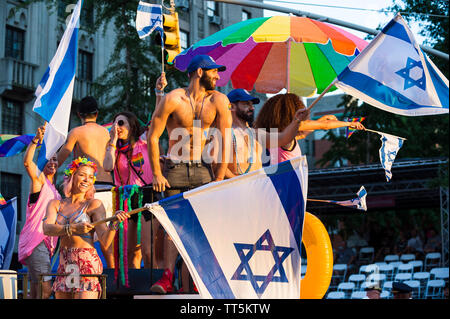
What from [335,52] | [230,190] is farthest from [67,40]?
[335,52]

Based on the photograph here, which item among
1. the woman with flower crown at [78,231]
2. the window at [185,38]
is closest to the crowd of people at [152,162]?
the woman with flower crown at [78,231]

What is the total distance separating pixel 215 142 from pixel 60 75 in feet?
5.94

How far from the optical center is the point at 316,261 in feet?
23.7

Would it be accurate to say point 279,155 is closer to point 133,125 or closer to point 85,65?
point 133,125

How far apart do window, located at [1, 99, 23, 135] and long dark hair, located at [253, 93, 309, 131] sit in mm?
21380

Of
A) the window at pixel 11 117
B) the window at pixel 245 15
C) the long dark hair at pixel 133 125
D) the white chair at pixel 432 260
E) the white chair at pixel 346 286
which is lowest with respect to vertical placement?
the white chair at pixel 346 286

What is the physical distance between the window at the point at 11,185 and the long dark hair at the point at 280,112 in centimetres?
2054

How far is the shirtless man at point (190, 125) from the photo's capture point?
6797mm

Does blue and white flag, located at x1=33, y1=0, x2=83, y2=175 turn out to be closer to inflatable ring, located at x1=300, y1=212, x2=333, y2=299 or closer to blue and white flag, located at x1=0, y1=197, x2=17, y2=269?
blue and white flag, located at x1=0, y1=197, x2=17, y2=269

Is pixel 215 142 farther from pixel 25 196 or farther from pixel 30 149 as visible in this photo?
pixel 25 196

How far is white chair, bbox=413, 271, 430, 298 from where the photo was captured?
68.5ft

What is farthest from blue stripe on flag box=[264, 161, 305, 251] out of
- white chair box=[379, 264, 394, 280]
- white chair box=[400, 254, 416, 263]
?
white chair box=[400, 254, 416, 263]

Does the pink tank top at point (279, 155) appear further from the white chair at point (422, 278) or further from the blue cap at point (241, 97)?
the white chair at point (422, 278)

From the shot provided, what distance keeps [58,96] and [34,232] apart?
6.79 ft
